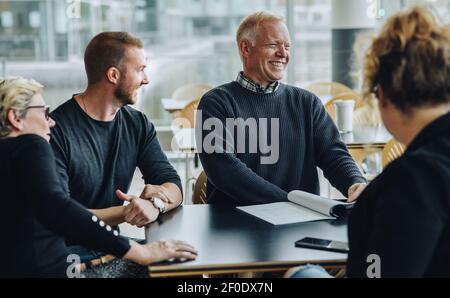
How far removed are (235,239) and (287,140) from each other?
3.29 feet

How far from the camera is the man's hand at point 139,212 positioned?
2.15m

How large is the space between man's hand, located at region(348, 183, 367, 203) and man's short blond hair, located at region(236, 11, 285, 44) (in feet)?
2.77

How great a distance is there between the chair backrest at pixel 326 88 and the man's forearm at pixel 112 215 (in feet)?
13.4

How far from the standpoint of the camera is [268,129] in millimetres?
2787

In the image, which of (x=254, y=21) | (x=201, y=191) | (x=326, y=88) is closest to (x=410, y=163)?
(x=201, y=191)

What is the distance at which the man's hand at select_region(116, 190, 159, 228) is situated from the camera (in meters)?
2.15

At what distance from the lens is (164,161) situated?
2596 millimetres

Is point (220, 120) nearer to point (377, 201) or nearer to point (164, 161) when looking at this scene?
point (164, 161)

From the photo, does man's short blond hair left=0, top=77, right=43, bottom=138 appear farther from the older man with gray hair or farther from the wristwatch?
the older man with gray hair

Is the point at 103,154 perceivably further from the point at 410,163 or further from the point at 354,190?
the point at 410,163

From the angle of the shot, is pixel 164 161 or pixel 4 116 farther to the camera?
pixel 164 161
